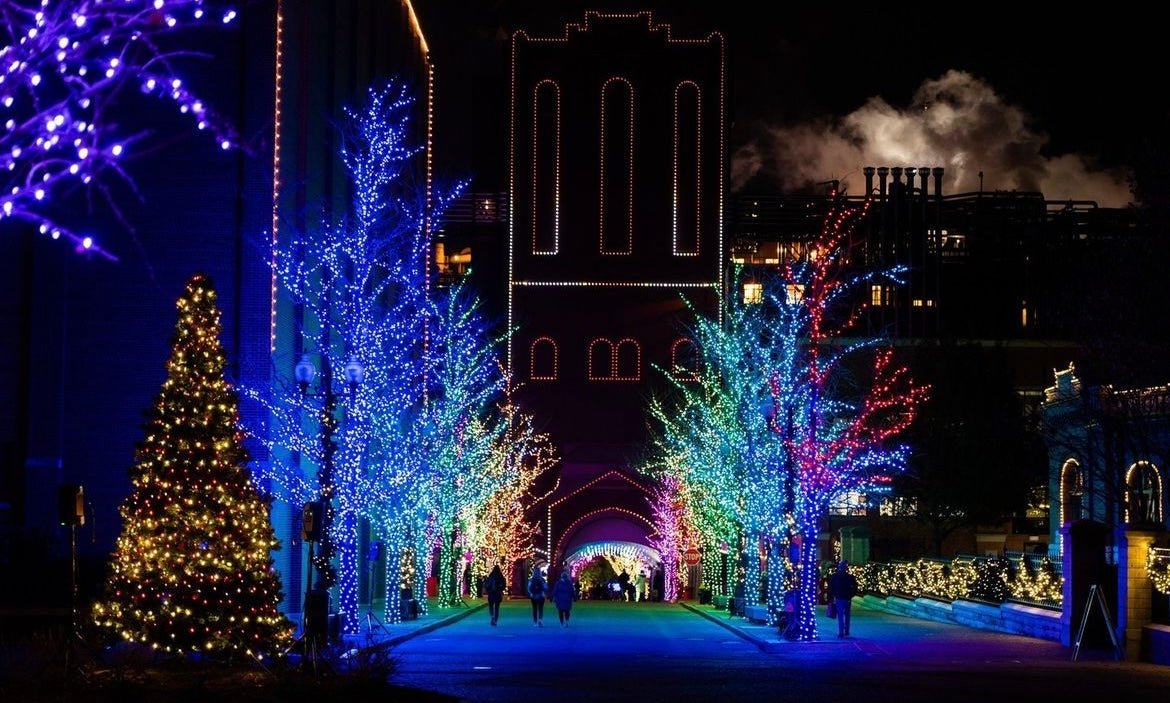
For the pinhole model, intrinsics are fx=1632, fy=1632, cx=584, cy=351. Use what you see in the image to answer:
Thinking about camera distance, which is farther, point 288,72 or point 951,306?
point 951,306

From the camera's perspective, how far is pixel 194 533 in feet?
78.4

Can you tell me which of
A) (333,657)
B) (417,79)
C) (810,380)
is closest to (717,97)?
(417,79)

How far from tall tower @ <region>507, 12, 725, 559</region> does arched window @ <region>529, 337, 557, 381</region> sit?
2.7 inches

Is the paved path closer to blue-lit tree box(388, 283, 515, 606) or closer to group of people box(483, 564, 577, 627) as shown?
group of people box(483, 564, 577, 627)

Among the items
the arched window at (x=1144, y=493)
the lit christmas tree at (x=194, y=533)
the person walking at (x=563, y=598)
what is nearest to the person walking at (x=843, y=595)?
the person walking at (x=563, y=598)

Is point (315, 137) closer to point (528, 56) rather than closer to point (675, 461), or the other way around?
point (675, 461)

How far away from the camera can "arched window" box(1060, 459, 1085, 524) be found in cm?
5756

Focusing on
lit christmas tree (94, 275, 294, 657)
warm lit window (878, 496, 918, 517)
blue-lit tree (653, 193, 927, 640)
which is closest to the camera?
lit christmas tree (94, 275, 294, 657)

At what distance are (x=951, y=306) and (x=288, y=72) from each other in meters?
57.9

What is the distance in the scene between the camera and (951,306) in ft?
298

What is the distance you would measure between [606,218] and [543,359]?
24.7 ft

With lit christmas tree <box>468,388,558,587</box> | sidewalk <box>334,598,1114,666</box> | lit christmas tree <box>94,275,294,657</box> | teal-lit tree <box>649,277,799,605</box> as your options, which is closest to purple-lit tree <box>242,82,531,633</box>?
sidewalk <box>334,598,1114,666</box>

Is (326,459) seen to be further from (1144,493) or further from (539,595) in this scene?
(1144,493)

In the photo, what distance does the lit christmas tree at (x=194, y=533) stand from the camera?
77.5ft
